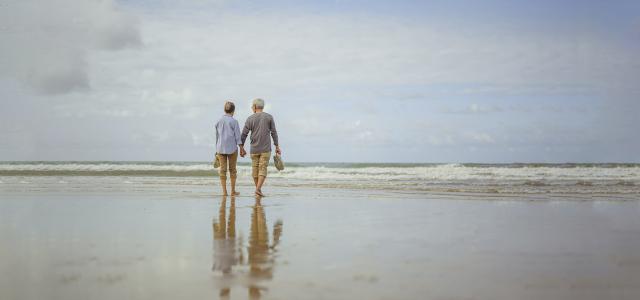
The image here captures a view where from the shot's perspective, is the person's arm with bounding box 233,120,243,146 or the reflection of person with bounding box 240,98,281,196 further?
the person's arm with bounding box 233,120,243,146

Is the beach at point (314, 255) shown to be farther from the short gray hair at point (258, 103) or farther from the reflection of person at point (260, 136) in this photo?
the short gray hair at point (258, 103)

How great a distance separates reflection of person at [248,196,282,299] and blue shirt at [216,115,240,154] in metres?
4.58

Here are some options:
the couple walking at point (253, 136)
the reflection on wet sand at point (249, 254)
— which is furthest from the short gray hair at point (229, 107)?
the reflection on wet sand at point (249, 254)

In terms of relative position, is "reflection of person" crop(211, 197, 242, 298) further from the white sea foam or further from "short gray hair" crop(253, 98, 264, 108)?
the white sea foam

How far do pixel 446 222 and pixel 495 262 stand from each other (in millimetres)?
2849

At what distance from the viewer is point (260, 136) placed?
37.7 ft

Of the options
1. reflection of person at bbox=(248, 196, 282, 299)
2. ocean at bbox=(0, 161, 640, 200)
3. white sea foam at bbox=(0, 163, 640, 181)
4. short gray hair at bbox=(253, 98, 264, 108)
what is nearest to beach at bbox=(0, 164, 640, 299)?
reflection of person at bbox=(248, 196, 282, 299)

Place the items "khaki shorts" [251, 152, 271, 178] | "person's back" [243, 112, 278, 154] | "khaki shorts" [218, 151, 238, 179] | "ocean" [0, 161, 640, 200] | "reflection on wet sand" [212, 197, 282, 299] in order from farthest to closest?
"ocean" [0, 161, 640, 200], "khaki shorts" [218, 151, 238, 179], "khaki shorts" [251, 152, 271, 178], "person's back" [243, 112, 278, 154], "reflection on wet sand" [212, 197, 282, 299]

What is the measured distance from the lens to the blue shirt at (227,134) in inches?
455

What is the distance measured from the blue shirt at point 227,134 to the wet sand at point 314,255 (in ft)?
12.7

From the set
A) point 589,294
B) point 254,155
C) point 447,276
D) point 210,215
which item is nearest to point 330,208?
point 210,215

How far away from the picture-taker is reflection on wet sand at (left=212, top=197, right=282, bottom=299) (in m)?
3.24

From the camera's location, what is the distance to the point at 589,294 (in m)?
3.11

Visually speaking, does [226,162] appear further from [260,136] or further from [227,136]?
[260,136]
